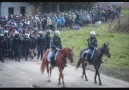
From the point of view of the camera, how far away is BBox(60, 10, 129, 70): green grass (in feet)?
73.7

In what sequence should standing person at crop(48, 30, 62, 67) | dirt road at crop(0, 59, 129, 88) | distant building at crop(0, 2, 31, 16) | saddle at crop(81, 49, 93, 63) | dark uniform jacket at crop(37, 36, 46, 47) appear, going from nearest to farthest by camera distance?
dirt road at crop(0, 59, 129, 88) → standing person at crop(48, 30, 62, 67) → saddle at crop(81, 49, 93, 63) → dark uniform jacket at crop(37, 36, 46, 47) → distant building at crop(0, 2, 31, 16)

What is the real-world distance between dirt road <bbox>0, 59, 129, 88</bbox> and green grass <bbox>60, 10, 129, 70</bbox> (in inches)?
102

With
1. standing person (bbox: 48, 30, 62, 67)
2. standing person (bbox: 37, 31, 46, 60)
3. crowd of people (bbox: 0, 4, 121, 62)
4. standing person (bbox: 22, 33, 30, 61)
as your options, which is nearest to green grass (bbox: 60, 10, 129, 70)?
crowd of people (bbox: 0, 4, 121, 62)

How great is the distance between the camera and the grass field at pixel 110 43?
22.0m

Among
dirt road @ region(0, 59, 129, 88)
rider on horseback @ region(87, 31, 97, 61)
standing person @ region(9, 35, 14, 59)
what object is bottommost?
dirt road @ region(0, 59, 129, 88)

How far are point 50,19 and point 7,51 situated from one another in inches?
444

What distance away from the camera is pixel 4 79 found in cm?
1788

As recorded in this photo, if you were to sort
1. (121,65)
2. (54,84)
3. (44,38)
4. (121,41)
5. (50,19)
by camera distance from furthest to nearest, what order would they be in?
1. (50,19)
2. (121,41)
3. (44,38)
4. (121,65)
5. (54,84)

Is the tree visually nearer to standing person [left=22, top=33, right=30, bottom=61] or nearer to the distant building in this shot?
the distant building

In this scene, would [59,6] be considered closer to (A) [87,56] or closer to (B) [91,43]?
(A) [87,56]

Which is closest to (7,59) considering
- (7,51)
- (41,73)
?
(7,51)

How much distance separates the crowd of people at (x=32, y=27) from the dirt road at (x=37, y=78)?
168cm

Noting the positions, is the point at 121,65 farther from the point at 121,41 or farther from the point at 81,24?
the point at 81,24

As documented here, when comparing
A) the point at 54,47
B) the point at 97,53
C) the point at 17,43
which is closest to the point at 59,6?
the point at 17,43
